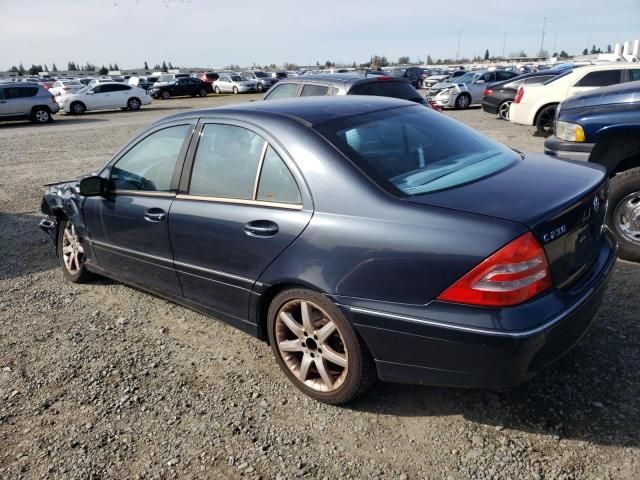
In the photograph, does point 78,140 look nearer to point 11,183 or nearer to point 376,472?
point 11,183

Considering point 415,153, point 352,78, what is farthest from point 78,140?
point 415,153

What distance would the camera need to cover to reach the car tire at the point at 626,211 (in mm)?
4258

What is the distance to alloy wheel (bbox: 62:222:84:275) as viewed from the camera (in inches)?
181

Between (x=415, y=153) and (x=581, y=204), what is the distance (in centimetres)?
91

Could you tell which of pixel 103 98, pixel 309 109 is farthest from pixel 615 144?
pixel 103 98

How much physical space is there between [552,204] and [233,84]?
36.3 meters

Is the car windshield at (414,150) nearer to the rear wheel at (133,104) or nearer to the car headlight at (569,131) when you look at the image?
the car headlight at (569,131)

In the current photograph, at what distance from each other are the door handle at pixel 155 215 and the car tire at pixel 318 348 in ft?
3.48

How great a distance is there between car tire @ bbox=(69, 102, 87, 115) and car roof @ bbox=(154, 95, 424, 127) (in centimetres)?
2412

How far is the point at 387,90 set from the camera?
7.66m

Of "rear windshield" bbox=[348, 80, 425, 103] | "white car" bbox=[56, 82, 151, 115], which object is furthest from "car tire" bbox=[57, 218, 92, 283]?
"white car" bbox=[56, 82, 151, 115]

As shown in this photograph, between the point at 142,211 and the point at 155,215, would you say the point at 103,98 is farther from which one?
the point at 155,215

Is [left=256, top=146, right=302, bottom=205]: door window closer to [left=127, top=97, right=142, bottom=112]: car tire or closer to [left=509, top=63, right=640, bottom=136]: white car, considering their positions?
[left=509, top=63, right=640, bottom=136]: white car

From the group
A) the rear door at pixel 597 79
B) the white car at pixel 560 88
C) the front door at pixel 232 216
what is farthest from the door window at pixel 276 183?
the rear door at pixel 597 79
